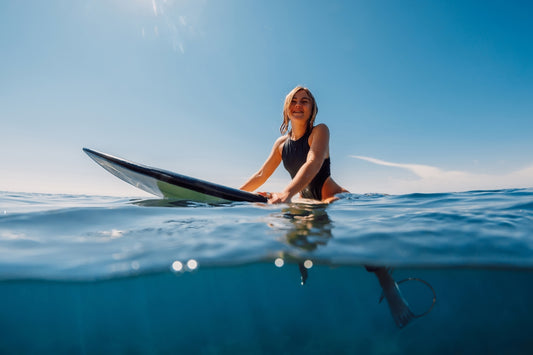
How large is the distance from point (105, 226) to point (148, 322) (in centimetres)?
307

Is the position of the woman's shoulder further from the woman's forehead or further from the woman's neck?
the woman's forehead

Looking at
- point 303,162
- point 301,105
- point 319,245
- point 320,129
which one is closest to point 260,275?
point 319,245

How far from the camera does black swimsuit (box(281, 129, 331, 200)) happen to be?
4605 millimetres

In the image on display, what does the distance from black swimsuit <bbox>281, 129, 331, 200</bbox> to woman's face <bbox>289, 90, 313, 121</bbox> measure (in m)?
0.31

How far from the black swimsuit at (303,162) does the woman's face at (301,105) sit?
31 cm

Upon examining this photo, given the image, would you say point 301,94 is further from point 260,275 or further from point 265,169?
point 260,275

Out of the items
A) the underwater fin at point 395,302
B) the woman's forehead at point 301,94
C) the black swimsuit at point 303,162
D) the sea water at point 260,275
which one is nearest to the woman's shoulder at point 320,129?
the black swimsuit at point 303,162

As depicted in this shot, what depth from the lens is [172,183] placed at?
4031 millimetres

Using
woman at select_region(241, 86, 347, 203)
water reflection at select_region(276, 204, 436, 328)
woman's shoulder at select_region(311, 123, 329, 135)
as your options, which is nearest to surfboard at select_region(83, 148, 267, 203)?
woman at select_region(241, 86, 347, 203)

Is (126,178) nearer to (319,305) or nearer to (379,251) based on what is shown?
(379,251)

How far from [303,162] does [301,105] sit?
105cm

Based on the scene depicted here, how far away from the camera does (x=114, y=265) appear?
255 cm

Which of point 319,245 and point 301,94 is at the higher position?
point 301,94

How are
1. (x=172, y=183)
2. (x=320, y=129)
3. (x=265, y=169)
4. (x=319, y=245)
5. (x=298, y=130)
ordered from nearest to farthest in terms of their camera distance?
(x=319, y=245), (x=172, y=183), (x=320, y=129), (x=298, y=130), (x=265, y=169)
